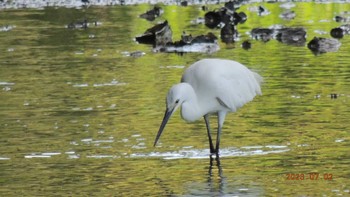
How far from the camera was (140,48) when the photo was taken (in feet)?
79.0

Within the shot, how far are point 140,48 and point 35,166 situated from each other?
11.8 m

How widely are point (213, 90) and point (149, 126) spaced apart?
6.44ft

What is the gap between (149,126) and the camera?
581 inches

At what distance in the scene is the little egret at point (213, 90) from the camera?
12.5 metres

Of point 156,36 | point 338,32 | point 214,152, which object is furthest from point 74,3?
point 214,152

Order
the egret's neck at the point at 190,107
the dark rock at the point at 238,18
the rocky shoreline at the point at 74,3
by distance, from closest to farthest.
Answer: the egret's neck at the point at 190,107
the dark rock at the point at 238,18
the rocky shoreline at the point at 74,3

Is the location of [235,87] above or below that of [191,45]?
above

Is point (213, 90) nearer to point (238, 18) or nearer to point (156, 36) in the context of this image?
point (156, 36)

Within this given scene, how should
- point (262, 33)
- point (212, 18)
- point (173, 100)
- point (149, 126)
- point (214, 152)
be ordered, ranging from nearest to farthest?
1. point (173, 100)
2. point (214, 152)
3. point (149, 126)
4. point (262, 33)
5. point (212, 18)

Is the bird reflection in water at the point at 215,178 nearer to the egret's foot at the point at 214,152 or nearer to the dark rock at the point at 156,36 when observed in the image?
the egret's foot at the point at 214,152

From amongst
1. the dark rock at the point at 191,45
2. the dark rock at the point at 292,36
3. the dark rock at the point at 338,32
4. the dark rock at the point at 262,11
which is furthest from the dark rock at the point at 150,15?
the dark rock at the point at 191,45

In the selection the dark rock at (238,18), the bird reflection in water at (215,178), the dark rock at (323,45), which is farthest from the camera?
the dark rock at (238,18)

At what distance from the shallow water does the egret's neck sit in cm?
48

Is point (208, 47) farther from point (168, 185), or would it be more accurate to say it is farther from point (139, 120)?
point (168, 185)
